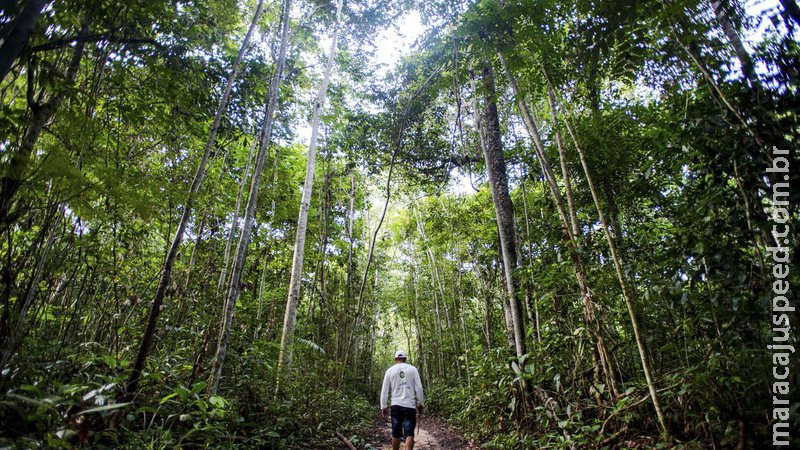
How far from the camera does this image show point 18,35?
5.32 feet

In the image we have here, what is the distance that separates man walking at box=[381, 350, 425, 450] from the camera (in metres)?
5.41

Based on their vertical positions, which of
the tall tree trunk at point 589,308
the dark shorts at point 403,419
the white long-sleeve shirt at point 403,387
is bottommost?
the dark shorts at point 403,419

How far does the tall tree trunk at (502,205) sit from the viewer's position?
17.8 ft

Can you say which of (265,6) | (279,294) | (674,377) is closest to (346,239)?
(279,294)

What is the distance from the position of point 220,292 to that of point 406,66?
6759 mm

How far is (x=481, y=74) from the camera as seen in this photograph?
25.0ft

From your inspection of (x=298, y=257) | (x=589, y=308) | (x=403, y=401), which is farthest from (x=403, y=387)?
(x=298, y=257)

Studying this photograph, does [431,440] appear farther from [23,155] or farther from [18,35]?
[18,35]

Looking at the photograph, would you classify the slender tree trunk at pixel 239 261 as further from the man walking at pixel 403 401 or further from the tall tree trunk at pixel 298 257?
the man walking at pixel 403 401

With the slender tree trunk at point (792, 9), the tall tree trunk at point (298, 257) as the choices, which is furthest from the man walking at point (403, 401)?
the slender tree trunk at point (792, 9)

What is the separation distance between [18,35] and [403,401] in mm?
5539

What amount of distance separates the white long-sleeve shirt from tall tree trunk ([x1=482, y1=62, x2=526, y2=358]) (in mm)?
1674

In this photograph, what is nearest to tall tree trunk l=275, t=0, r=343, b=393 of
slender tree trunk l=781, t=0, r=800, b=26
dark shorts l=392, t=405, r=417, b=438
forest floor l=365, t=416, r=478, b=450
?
dark shorts l=392, t=405, r=417, b=438

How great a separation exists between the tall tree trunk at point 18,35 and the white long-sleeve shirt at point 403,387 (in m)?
5.05
